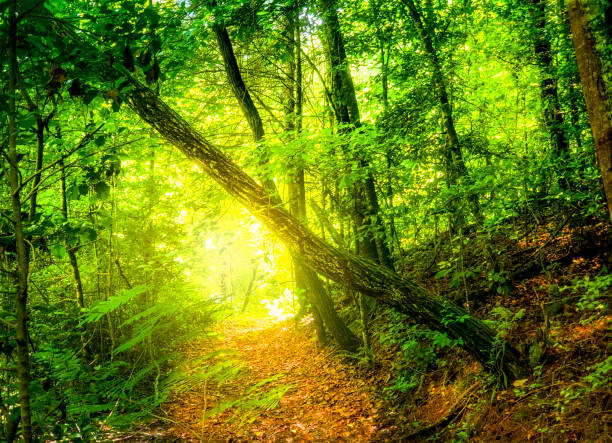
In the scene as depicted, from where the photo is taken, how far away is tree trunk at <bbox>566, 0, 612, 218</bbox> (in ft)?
7.68

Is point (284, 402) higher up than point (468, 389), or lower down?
lower down

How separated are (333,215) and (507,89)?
4.21m

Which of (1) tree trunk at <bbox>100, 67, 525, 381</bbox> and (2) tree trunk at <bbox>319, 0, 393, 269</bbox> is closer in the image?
(1) tree trunk at <bbox>100, 67, 525, 381</bbox>

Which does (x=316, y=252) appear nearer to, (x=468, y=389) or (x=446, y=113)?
(x=468, y=389)

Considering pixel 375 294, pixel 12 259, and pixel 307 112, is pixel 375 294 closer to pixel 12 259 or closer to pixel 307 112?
pixel 12 259

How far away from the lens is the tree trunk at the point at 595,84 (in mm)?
2340

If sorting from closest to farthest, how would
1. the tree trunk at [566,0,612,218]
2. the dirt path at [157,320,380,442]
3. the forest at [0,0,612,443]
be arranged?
the tree trunk at [566,0,612,218], the forest at [0,0,612,443], the dirt path at [157,320,380,442]

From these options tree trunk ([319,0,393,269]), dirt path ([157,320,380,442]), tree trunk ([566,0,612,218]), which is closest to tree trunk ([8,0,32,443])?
dirt path ([157,320,380,442])

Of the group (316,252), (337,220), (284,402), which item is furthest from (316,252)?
(337,220)

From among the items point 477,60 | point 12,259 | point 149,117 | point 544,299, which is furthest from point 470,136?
point 12,259

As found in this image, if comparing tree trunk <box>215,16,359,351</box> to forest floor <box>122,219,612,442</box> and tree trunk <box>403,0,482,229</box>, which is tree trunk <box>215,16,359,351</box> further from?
tree trunk <box>403,0,482,229</box>

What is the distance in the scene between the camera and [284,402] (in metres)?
6.66

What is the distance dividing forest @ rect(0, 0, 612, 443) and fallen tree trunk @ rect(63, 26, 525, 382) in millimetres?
26

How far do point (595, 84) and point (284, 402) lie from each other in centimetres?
640
